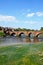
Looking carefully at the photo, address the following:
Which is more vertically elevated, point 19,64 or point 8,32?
point 8,32

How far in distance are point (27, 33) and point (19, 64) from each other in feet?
281

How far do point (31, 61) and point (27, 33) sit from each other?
276 feet

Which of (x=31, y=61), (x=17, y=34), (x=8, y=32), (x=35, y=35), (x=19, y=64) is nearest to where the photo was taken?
(x=19, y=64)

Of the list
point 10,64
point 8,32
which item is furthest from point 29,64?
point 8,32

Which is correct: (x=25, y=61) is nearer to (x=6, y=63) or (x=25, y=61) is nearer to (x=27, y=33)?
(x=6, y=63)

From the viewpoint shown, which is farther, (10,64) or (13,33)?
(13,33)

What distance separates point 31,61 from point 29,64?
A: 4.91 feet

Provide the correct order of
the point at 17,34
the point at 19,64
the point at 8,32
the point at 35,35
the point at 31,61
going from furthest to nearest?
the point at 8,32
the point at 17,34
the point at 35,35
the point at 31,61
the point at 19,64

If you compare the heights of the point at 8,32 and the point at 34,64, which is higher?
the point at 8,32

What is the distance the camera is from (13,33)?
120375 millimetres

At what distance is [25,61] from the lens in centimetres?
2356

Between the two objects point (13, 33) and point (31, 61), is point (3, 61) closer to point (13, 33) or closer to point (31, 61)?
point (31, 61)

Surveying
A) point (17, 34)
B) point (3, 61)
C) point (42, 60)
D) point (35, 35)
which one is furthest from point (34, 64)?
point (17, 34)

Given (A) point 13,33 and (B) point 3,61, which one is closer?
(B) point 3,61
